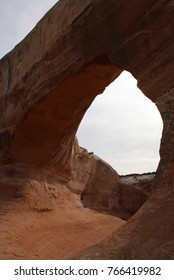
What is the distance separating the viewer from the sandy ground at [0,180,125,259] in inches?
Answer: 212

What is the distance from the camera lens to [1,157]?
702cm

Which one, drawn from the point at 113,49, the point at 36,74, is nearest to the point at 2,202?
the point at 36,74

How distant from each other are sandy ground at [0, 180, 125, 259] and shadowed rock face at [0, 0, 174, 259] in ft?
1.39

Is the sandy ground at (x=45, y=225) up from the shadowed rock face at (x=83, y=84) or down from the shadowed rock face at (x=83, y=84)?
down

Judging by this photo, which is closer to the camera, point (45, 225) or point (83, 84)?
point (83, 84)

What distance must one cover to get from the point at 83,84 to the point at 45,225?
95.0 inches

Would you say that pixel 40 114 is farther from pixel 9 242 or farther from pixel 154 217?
pixel 154 217

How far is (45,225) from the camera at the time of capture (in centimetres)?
633

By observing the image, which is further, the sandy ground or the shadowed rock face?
the sandy ground

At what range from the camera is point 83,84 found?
597cm

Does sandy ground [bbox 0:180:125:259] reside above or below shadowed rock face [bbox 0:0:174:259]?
below

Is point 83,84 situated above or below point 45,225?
above

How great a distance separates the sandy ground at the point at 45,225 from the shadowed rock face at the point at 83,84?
42 centimetres

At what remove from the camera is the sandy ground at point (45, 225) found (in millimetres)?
5391
